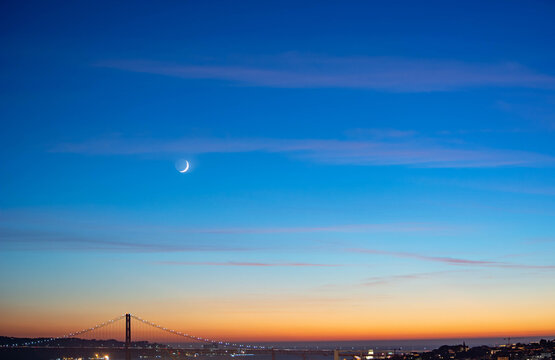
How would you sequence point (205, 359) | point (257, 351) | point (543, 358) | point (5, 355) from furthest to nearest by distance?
point (205, 359), point (5, 355), point (257, 351), point (543, 358)

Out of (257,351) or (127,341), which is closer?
(127,341)

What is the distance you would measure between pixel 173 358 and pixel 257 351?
1212 inches

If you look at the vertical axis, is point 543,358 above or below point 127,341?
below

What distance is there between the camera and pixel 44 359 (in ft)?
506

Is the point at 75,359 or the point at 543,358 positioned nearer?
the point at 543,358

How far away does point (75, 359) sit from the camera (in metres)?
137

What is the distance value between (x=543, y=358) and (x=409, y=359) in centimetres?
2426

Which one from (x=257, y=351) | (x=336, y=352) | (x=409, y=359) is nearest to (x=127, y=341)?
(x=257, y=351)

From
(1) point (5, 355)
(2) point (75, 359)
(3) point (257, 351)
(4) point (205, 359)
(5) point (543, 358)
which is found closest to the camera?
(5) point (543, 358)

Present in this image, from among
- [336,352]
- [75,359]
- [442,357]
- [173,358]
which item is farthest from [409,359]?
[75,359]

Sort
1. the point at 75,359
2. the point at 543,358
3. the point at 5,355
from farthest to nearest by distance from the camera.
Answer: the point at 5,355, the point at 75,359, the point at 543,358

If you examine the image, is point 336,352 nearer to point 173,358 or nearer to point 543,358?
point 543,358

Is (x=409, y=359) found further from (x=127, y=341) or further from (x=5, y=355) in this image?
(x=5, y=355)

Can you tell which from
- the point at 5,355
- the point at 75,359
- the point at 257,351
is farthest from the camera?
the point at 5,355
